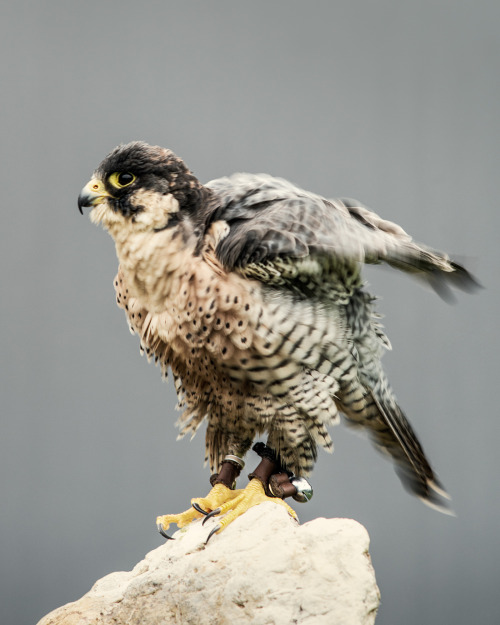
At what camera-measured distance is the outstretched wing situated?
1860mm

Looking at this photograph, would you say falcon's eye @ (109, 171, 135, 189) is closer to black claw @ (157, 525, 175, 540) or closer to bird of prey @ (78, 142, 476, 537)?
bird of prey @ (78, 142, 476, 537)

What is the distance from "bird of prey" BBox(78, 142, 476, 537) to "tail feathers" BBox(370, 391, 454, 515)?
0.06m

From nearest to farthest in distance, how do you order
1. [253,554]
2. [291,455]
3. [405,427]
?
[253,554] → [291,455] → [405,427]

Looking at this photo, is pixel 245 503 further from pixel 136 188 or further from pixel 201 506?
pixel 136 188

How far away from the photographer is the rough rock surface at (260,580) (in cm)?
168

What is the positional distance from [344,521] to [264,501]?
0.86 feet

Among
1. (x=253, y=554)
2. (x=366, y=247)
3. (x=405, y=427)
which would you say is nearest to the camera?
(x=253, y=554)

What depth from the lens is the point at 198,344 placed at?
194cm

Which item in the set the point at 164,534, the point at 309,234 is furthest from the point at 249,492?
the point at 309,234

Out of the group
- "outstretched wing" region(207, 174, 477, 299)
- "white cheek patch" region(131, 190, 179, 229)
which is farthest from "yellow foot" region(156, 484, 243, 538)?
"white cheek patch" region(131, 190, 179, 229)

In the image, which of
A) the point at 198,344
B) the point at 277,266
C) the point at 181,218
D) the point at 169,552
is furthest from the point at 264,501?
the point at 181,218

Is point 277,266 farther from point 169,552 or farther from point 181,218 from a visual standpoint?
point 169,552

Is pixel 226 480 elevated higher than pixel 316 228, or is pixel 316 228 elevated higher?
pixel 316 228

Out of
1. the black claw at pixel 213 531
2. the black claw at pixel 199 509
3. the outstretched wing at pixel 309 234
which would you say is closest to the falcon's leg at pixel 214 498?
the black claw at pixel 199 509
